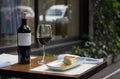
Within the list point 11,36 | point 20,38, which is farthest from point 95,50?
point 20,38

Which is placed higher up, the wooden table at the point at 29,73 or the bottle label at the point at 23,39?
the bottle label at the point at 23,39

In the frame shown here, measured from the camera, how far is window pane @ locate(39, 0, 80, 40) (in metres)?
6.46

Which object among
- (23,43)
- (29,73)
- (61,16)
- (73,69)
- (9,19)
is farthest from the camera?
(61,16)

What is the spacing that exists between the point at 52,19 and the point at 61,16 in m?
0.43

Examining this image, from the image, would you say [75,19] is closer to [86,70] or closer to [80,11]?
[80,11]

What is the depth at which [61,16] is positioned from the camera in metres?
7.12

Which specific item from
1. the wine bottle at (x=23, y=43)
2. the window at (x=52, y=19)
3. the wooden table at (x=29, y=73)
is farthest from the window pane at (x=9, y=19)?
the wooden table at (x=29, y=73)

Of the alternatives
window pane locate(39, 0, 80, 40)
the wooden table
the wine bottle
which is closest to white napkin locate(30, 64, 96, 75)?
the wooden table

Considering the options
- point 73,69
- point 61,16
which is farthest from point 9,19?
point 73,69

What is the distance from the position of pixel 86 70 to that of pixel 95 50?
375 cm

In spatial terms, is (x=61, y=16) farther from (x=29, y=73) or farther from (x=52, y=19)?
(x=29, y=73)

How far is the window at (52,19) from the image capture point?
5.41 meters

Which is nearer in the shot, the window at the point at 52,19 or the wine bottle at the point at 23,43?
the wine bottle at the point at 23,43

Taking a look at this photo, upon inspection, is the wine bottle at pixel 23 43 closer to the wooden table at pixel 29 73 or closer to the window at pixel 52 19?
the wooden table at pixel 29 73
